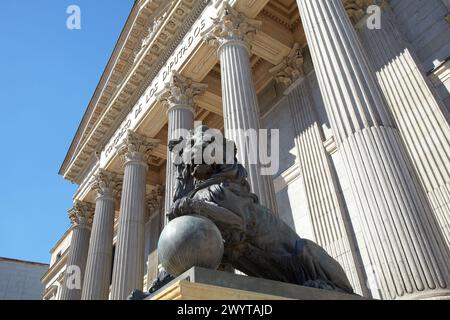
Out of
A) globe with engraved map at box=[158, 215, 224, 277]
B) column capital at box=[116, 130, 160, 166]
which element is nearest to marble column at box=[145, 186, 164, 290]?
column capital at box=[116, 130, 160, 166]

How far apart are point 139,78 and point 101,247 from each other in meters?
8.34

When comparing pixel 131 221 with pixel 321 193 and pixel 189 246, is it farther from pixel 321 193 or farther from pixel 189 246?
pixel 189 246

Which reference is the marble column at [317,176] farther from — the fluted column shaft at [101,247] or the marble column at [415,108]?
the fluted column shaft at [101,247]

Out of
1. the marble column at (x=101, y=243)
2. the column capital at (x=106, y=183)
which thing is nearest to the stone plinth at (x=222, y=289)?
the marble column at (x=101, y=243)

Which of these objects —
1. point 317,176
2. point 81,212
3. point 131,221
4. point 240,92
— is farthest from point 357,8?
point 81,212

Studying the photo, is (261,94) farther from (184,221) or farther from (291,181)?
(184,221)

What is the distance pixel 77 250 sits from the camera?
22906 millimetres

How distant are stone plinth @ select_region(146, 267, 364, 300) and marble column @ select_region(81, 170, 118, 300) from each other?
15329 mm

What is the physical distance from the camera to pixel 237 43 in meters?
12.9

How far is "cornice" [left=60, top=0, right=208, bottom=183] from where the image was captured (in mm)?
16594

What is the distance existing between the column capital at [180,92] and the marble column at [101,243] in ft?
23.7

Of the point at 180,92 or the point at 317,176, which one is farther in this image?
the point at 180,92
